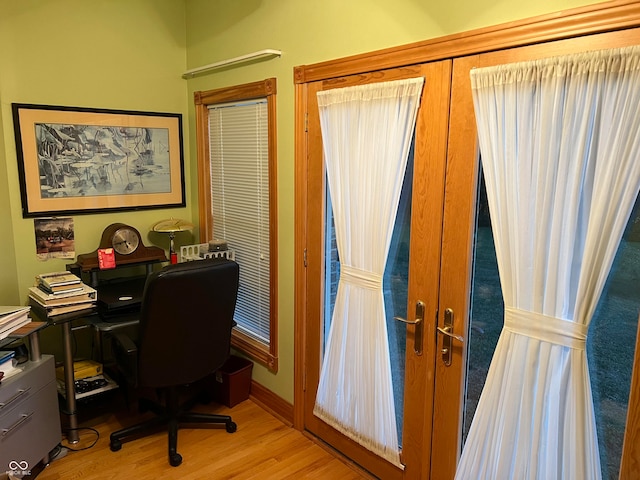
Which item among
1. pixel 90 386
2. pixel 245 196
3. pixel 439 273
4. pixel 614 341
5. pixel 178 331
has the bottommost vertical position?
pixel 90 386

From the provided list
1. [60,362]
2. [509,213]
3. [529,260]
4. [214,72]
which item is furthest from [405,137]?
[60,362]

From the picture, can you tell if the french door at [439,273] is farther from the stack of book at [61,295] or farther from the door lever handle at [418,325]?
the stack of book at [61,295]

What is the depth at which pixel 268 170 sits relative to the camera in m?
2.99

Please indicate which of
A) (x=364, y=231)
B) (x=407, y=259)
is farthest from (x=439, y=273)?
(x=364, y=231)

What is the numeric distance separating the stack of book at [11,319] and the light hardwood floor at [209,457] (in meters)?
0.79

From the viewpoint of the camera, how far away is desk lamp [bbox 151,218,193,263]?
3.40 meters

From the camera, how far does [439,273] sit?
6.72ft

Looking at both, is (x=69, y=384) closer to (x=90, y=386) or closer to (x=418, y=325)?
(x=90, y=386)

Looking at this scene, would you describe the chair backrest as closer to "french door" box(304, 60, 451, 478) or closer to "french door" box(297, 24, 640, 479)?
"french door" box(304, 60, 451, 478)

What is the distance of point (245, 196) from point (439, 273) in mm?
1651

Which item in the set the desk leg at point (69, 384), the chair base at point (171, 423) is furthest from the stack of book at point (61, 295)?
the chair base at point (171, 423)

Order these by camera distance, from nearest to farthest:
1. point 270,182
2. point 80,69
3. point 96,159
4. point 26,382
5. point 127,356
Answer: point 26,382 < point 127,356 < point 270,182 < point 80,69 < point 96,159

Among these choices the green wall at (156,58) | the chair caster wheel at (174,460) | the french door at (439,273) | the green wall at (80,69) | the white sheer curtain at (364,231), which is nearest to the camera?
the french door at (439,273)

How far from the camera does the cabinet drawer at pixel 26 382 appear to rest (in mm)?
2254
